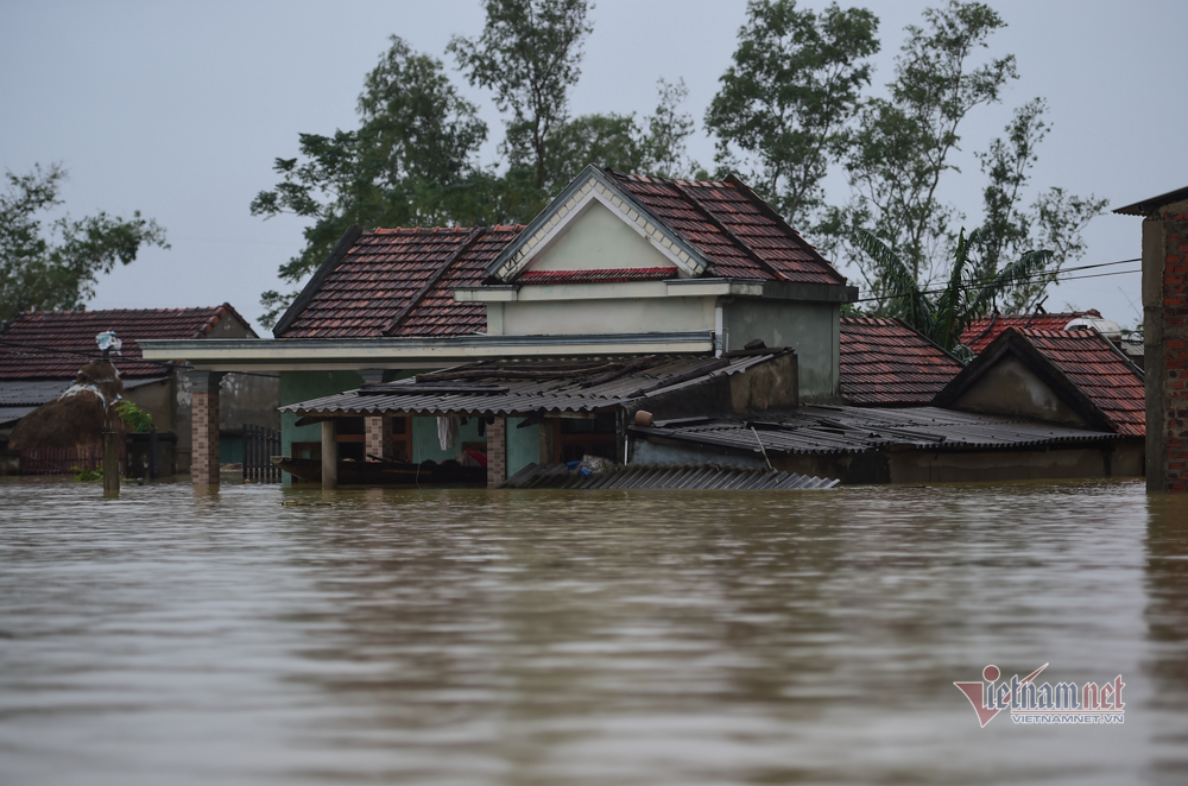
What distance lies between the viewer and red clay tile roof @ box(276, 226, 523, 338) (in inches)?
1330

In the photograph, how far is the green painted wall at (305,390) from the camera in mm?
33906

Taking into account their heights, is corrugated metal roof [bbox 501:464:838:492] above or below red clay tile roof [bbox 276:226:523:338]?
below

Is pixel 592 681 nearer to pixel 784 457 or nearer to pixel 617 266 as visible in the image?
pixel 784 457

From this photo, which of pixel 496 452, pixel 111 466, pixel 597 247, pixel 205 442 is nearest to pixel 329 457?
pixel 496 452

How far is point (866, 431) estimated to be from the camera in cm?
2673

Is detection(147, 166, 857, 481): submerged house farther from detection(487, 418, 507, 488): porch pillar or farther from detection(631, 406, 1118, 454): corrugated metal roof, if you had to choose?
detection(631, 406, 1118, 454): corrugated metal roof

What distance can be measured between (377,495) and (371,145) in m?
33.0

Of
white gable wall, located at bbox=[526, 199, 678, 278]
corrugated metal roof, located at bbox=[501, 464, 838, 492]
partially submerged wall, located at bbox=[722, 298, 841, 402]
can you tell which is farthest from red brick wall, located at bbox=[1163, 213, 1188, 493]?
white gable wall, located at bbox=[526, 199, 678, 278]

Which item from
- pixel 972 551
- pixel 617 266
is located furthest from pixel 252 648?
pixel 617 266

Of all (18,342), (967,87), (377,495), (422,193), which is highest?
(967,87)

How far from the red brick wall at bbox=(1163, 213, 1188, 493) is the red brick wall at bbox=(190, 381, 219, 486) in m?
19.3

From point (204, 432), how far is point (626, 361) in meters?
9.07

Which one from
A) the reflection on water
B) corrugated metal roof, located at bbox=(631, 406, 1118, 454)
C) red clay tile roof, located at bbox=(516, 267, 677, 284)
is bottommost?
the reflection on water

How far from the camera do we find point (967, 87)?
172ft
